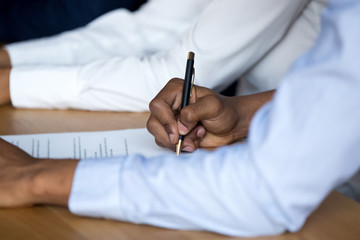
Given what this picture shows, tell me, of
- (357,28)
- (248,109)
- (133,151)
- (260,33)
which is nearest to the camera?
(357,28)

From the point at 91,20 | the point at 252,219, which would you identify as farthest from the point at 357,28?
the point at 91,20

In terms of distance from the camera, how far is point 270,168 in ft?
2.20

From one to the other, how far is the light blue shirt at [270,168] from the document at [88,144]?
19 centimetres

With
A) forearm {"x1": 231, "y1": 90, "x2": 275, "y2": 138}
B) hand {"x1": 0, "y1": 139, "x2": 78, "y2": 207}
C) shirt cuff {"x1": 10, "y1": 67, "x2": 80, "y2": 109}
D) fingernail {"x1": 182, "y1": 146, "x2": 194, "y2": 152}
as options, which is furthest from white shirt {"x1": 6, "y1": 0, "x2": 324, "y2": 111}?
hand {"x1": 0, "y1": 139, "x2": 78, "y2": 207}

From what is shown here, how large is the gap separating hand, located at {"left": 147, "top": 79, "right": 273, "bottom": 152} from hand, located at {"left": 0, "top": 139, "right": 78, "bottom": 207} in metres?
0.24

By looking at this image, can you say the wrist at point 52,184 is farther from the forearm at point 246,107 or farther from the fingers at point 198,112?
the forearm at point 246,107

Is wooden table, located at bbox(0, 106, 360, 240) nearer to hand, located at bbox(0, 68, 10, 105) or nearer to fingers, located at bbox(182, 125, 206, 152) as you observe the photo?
fingers, located at bbox(182, 125, 206, 152)

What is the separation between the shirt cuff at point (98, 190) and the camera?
0.74 meters

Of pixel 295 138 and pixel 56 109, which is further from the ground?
pixel 295 138

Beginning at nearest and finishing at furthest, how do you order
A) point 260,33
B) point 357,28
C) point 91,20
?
point 357,28 < point 260,33 < point 91,20

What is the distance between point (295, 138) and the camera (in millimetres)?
658

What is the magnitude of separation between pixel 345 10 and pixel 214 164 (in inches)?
10.2

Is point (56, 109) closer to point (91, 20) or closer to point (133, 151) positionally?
point (133, 151)

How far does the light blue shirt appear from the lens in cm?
65
